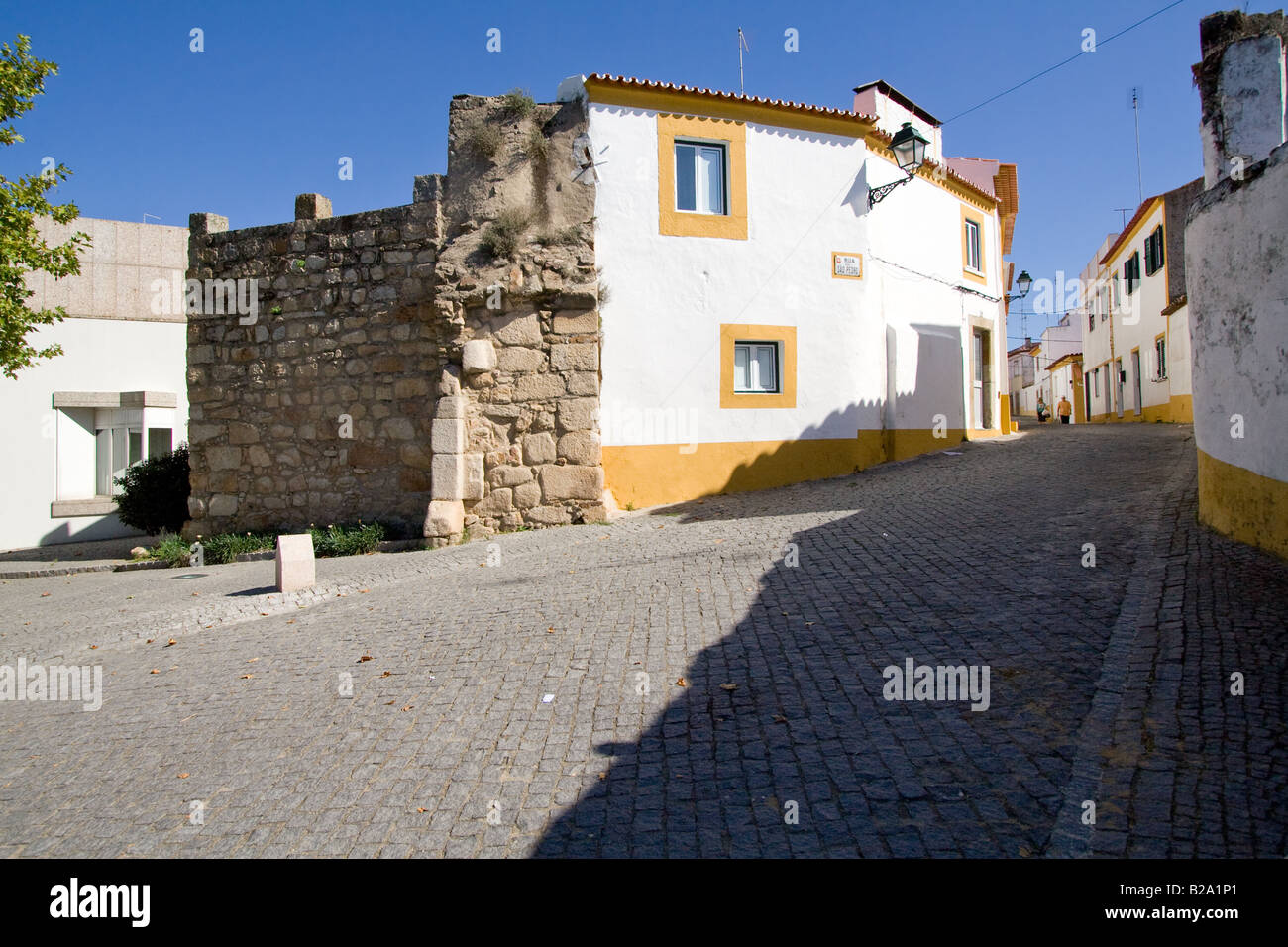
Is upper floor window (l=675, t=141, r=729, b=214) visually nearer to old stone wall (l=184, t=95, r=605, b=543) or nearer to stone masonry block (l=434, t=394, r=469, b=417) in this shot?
old stone wall (l=184, t=95, r=605, b=543)

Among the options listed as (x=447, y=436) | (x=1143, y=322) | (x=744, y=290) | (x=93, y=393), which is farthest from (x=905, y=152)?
(x=93, y=393)

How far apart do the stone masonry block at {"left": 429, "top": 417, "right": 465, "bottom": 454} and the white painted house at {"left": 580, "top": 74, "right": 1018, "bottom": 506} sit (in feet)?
7.92

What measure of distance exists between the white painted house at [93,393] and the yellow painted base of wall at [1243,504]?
18.3m

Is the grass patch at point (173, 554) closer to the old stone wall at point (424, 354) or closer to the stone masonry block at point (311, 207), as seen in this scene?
the old stone wall at point (424, 354)

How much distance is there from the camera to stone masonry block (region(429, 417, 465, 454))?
33.1 ft

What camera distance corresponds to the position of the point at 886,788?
3.15m

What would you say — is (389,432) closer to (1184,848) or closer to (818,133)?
(818,133)

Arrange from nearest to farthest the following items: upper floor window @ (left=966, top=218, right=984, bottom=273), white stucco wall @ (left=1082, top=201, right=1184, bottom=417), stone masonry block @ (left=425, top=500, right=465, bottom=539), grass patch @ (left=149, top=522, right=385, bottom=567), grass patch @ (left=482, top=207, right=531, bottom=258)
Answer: stone masonry block @ (left=425, top=500, right=465, bottom=539) < grass patch @ (left=149, top=522, right=385, bottom=567) < grass patch @ (left=482, top=207, right=531, bottom=258) < upper floor window @ (left=966, top=218, right=984, bottom=273) < white stucco wall @ (left=1082, top=201, right=1184, bottom=417)

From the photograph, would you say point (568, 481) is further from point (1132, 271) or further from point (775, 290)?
point (1132, 271)

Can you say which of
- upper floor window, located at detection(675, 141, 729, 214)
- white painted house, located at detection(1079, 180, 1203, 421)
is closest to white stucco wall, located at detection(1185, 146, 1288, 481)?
upper floor window, located at detection(675, 141, 729, 214)

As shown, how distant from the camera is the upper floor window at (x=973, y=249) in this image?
17.6 m

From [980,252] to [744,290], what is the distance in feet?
28.3

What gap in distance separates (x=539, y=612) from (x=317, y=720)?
81.4 inches
